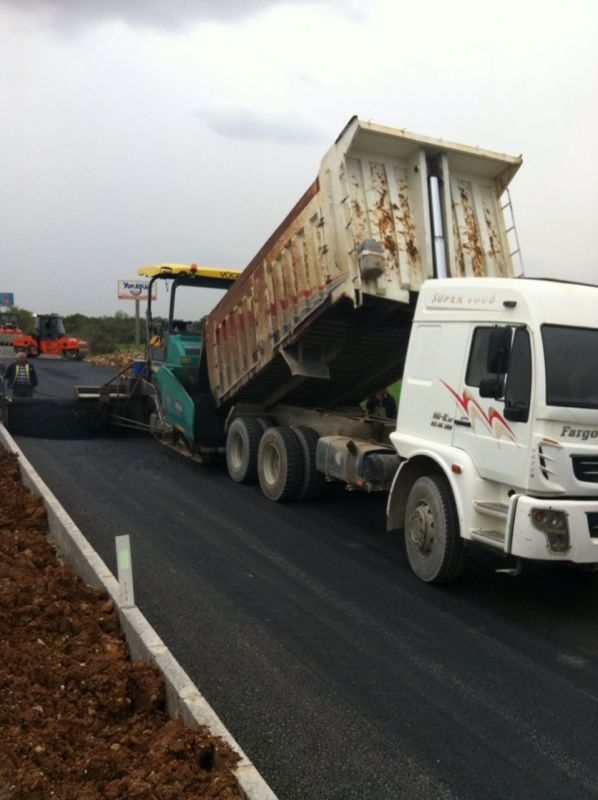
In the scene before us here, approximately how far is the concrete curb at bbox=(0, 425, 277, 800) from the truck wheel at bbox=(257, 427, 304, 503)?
2872 millimetres

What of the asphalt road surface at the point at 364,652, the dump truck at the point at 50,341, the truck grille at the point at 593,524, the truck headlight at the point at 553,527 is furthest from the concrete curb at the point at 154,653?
the dump truck at the point at 50,341

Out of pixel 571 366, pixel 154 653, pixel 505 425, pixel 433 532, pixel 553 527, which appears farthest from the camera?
pixel 433 532

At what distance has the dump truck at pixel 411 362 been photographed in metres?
5.20

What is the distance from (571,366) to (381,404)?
4889 mm

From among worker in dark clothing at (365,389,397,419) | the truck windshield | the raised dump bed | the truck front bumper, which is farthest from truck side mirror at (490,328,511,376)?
worker in dark clothing at (365,389,397,419)

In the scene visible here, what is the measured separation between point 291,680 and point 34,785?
180 centimetres

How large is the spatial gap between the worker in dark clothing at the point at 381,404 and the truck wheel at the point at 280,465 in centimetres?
142

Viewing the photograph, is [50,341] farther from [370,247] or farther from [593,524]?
[593,524]

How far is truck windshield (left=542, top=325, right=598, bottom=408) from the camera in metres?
5.17

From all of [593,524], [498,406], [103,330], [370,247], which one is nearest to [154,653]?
[498,406]

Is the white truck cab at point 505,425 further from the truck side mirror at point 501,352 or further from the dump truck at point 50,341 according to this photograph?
the dump truck at point 50,341

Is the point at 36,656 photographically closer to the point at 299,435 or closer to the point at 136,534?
the point at 136,534

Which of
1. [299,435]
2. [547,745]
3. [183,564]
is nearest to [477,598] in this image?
[547,745]

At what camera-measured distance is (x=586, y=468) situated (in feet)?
17.0
